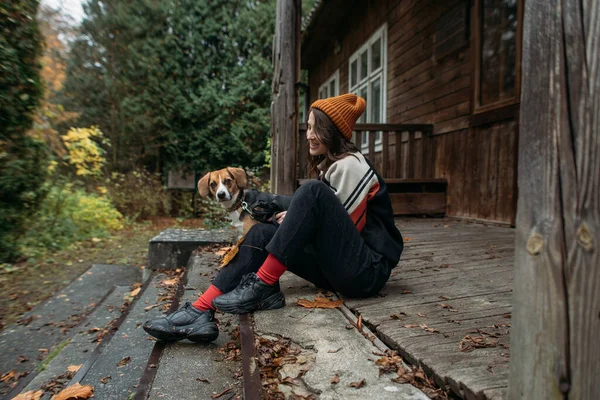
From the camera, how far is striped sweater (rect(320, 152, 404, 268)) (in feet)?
6.74

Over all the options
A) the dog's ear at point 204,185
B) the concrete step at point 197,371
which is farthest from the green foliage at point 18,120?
the concrete step at point 197,371

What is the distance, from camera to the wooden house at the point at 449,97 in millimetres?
4445

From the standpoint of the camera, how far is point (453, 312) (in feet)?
6.38

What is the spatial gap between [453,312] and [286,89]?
3.06 metres

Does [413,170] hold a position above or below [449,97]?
below

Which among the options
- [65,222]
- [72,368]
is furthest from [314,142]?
[65,222]

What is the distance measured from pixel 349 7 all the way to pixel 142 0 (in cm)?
663

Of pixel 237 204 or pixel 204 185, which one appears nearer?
pixel 237 204

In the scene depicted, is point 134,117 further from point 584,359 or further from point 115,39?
point 584,359

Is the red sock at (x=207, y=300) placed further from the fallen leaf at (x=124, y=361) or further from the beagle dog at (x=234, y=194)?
the beagle dog at (x=234, y=194)

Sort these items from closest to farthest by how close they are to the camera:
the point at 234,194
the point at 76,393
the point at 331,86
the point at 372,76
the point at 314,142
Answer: the point at 76,393, the point at 314,142, the point at 234,194, the point at 372,76, the point at 331,86

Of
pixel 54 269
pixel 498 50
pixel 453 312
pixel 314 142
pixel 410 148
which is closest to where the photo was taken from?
pixel 453 312

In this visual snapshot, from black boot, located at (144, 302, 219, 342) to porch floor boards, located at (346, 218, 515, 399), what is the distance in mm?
708

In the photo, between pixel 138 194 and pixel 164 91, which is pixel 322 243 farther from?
pixel 164 91
